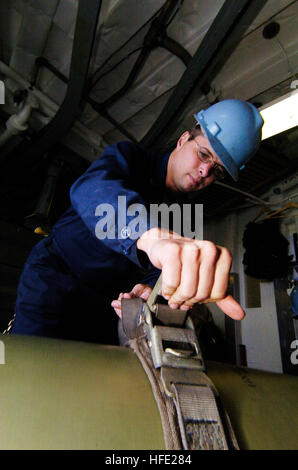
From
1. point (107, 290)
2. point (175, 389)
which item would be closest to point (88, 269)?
point (107, 290)

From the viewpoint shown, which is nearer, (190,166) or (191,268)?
(191,268)

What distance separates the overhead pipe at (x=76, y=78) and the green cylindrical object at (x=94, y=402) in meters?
1.36

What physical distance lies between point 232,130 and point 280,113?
22 centimetres

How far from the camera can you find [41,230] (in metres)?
2.14

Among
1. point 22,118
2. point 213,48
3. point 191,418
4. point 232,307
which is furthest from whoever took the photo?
point 22,118

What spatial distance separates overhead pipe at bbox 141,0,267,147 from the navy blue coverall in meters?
0.55

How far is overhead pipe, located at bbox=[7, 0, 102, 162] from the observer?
1.23 meters

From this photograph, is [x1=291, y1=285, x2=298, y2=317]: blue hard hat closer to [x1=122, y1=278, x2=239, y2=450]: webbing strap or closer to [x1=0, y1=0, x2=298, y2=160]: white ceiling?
[x1=0, y1=0, x2=298, y2=160]: white ceiling

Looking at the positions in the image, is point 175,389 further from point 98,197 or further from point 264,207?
point 264,207

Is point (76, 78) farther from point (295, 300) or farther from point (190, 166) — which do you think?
point (295, 300)

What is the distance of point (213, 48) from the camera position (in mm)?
1311

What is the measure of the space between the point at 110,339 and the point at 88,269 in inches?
14.2

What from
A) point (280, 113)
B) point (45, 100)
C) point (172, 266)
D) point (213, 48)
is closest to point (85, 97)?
point (45, 100)

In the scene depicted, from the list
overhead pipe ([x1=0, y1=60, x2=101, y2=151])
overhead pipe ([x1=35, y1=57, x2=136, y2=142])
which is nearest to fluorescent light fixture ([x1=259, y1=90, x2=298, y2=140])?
overhead pipe ([x1=35, y1=57, x2=136, y2=142])
